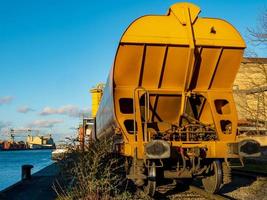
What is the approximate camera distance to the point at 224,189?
10.5m

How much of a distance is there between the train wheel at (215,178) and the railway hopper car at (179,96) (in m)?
0.02

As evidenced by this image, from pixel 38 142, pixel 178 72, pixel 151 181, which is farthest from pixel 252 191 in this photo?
pixel 38 142

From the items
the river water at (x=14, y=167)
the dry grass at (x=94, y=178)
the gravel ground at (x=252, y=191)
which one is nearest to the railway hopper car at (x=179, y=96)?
the dry grass at (x=94, y=178)

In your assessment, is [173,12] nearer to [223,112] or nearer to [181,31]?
[181,31]

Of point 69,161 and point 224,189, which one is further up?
point 69,161

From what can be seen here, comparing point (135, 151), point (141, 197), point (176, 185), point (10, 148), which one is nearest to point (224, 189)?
point (176, 185)

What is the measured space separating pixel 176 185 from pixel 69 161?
3.38 m

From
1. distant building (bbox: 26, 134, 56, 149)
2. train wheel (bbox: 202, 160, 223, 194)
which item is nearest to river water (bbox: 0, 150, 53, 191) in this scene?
train wheel (bbox: 202, 160, 223, 194)

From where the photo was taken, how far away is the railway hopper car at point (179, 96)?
328 inches

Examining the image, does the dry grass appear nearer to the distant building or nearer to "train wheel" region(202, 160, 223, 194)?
"train wheel" region(202, 160, 223, 194)

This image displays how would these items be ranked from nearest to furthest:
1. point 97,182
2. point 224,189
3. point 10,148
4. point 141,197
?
point 97,182 → point 141,197 → point 224,189 → point 10,148

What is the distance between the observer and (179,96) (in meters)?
9.26

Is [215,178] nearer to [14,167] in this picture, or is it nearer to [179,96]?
[179,96]

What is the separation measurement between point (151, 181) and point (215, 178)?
1581 mm
